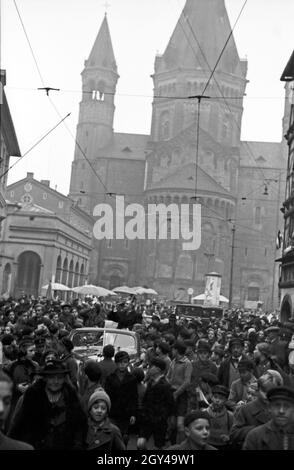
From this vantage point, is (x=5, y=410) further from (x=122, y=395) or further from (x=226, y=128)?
(x=226, y=128)

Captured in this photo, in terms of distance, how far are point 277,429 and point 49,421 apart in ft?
6.42

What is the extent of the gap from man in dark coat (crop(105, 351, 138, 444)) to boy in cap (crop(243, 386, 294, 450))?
3.18 m

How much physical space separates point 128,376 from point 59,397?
2354 millimetres

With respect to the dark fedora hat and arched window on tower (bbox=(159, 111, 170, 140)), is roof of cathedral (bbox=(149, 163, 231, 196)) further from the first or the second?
the dark fedora hat

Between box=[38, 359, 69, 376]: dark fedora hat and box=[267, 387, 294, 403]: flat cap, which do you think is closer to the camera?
box=[267, 387, 294, 403]: flat cap

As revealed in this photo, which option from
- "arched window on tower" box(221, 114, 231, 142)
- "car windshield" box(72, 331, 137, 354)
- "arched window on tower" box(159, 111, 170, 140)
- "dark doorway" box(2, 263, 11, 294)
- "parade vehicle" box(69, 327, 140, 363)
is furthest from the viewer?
"arched window on tower" box(159, 111, 170, 140)

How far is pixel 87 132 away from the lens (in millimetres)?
86250

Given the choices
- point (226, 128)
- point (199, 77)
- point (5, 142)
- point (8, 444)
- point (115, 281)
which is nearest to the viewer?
point (8, 444)

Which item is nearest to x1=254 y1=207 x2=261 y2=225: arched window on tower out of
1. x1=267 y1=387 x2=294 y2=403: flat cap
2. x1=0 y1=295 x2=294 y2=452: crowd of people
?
x1=0 y1=295 x2=294 y2=452: crowd of people

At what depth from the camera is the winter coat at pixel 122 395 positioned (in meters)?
8.19

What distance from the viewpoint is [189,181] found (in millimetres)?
76500

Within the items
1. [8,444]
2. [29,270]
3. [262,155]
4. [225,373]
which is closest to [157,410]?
[225,373]

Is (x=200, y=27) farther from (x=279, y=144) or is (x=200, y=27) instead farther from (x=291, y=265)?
(x=291, y=265)

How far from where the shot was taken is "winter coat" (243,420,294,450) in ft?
16.1
